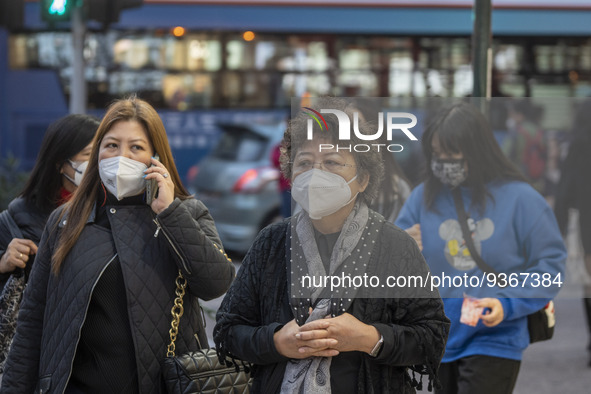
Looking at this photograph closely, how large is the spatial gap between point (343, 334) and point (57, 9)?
6402 millimetres

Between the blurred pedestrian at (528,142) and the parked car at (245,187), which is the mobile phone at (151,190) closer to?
the blurred pedestrian at (528,142)

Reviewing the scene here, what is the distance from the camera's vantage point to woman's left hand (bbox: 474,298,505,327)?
3.19 meters

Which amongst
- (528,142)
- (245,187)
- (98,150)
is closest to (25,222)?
(98,150)

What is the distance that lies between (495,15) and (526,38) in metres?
0.56

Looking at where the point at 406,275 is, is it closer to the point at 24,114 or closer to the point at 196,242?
the point at 196,242

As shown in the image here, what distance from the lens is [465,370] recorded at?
11.9ft

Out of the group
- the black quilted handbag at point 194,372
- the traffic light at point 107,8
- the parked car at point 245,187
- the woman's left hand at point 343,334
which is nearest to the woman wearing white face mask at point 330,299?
the woman's left hand at point 343,334

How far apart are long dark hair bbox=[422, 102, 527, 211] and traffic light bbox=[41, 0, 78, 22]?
5.59 m

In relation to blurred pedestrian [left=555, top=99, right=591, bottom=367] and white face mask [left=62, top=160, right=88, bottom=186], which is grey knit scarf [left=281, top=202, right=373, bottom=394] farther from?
white face mask [left=62, top=160, right=88, bottom=186]

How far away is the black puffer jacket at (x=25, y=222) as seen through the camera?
3.89 metres

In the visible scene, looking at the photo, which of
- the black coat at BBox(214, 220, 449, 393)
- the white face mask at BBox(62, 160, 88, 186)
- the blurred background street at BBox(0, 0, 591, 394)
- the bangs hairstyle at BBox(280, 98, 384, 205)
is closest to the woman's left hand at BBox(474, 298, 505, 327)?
the black coat at BBox(214, 220, 449, 393)

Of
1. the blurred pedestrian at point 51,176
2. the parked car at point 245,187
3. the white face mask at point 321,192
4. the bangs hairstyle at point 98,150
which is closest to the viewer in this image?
the white face mask at point 321,192

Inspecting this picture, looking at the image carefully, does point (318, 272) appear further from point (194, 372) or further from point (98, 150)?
point (98, 150)

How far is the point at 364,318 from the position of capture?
2469 millimetres
